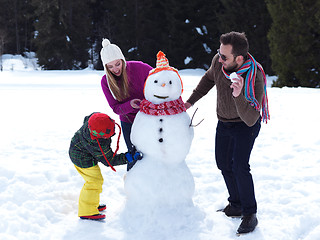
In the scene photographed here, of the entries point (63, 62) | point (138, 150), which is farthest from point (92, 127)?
point (63, 62)

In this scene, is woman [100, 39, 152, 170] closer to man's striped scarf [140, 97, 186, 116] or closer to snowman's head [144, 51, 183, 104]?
man's striped scarf [140, 97, 186, 116]

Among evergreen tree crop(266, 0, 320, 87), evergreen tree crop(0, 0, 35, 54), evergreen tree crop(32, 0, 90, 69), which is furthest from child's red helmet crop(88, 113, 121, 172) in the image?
evergreen tree crop(0, 0, 35, 54)

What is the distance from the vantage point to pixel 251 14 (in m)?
17.0

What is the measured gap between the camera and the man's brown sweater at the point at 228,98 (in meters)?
2.45

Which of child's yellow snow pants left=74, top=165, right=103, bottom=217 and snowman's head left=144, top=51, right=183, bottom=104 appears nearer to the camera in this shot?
snowman's head left=144, top=51, right=183, bottom=104

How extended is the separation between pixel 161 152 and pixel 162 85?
604mm

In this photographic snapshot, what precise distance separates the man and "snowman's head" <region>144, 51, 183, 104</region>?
24cm

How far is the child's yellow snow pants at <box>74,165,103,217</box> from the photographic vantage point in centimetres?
315

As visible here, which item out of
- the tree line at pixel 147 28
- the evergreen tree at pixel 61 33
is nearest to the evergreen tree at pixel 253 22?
the tree line at pixel 147 28

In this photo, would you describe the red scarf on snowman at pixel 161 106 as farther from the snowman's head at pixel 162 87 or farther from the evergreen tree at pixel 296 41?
the evergreen tree at pixel 296 41

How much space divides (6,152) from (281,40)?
10759mm

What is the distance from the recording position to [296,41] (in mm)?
12164

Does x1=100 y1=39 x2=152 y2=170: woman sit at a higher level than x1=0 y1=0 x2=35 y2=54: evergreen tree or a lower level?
lower

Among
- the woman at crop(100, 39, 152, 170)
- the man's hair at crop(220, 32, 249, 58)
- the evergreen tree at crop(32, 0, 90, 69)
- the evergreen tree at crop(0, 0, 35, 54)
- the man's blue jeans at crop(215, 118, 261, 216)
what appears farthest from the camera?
the evergreen tree at crop(0, 0, 35, 54)
